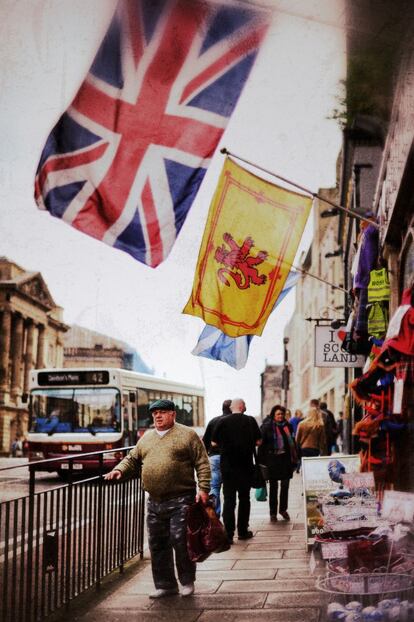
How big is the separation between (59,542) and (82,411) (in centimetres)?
1354

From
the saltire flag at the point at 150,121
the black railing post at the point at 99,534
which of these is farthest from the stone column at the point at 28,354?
the saltire flag at the point at 150,121

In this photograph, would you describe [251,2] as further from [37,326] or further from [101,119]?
[37,326]

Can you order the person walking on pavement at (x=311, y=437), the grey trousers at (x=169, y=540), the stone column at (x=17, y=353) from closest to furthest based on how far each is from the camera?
the grey trousers at (x=169, y=540)
the person walking on pavement at (x=311, y=437)
the stone column at (x=17, y=353)

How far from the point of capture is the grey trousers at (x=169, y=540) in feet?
22.2

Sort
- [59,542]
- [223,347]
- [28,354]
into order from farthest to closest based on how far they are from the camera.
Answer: [28,354]
[223,347]
[59,542]

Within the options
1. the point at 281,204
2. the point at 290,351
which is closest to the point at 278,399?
the point at 290,351

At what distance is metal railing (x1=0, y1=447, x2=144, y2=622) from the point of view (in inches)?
207

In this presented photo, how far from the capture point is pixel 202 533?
668 centimetres

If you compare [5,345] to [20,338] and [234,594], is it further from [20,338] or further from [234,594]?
[234,594]

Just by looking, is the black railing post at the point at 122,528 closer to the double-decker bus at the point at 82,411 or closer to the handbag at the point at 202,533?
the handbag at the point at 202,533

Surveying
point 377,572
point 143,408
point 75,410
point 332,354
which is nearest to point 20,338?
point 143,408

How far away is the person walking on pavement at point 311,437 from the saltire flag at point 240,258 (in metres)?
6.50

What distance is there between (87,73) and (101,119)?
18.0 inches

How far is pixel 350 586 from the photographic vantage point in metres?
5.34
